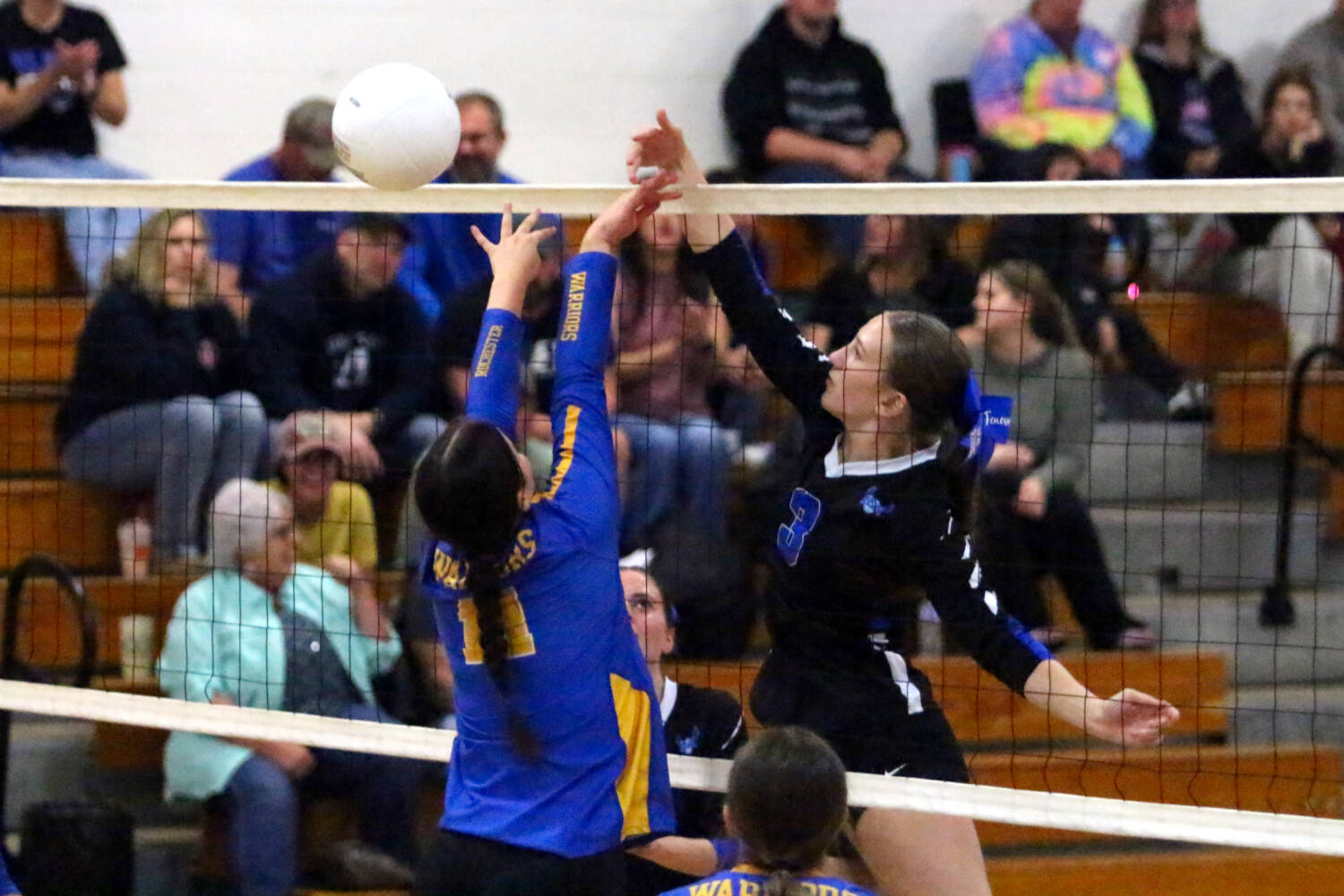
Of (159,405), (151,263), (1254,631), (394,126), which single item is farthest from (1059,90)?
(394,126)

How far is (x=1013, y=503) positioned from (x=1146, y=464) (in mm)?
1508

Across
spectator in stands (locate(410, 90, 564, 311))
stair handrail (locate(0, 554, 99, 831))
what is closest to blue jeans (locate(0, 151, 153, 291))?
spectator in stands (locate(410, 90, 564, 311))

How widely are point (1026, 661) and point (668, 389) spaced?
8.78ft

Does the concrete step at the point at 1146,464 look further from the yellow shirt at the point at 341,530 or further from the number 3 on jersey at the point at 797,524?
the number 3 on jersey at the point at 797,524

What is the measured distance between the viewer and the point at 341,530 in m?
5.70

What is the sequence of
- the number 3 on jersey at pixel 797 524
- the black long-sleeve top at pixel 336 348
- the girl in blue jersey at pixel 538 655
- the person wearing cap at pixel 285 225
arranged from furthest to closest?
the person wearing cap at pixel 285 225
the black long-sleeve top at pixel 336 348
the number 3 on jersey at pixel 797 524
the girl in blue jersey at pixel 538 655

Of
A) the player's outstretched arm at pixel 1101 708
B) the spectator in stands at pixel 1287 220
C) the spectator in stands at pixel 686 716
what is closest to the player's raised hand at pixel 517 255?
the spectator in stands at pixel 686 716

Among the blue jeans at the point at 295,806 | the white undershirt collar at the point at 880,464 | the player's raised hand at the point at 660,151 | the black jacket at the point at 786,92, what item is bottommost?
the blue jeans at the point at 295,806

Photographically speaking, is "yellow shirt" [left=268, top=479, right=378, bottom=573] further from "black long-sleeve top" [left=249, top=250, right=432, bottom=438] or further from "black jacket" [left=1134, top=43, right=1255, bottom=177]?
"black jacket" [left=1134, top=43, right=1255, bottom=177]

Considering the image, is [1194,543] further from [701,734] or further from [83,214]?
[83,214]

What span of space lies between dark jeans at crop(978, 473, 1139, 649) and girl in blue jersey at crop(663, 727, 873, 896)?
106 inches

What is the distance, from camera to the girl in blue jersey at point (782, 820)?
9.63ft

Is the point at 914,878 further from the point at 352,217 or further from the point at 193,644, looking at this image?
the point at 352,217

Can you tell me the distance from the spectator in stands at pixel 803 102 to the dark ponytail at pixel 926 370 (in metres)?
3.58
